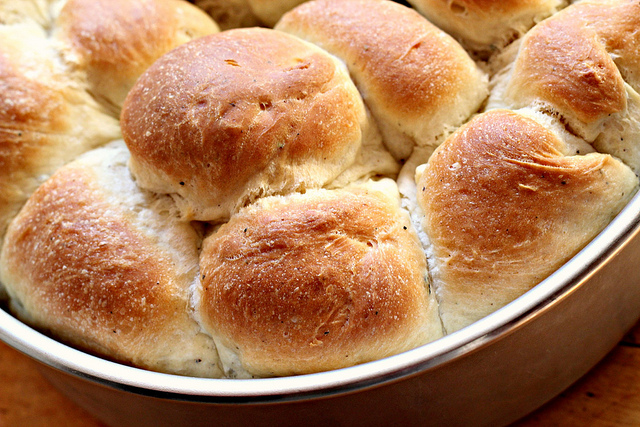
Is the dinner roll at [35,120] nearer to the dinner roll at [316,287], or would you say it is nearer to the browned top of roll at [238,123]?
the browned top of roll at [238,123]

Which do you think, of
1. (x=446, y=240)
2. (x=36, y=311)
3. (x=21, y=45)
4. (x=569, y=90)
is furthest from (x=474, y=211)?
(x=21, y=45)

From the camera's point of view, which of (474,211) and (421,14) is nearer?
(474,211)

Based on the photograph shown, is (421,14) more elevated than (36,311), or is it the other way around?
(421,14)

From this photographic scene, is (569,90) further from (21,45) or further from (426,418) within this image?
(21,45)

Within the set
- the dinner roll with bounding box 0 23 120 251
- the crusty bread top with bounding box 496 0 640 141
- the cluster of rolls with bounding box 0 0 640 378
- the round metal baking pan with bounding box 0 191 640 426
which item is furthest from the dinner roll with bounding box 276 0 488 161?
the dinner roll with bounding box 0 23 120 251

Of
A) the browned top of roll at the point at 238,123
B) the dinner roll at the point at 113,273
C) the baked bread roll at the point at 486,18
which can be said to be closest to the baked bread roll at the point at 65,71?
the dinner roll at the point at 113,273

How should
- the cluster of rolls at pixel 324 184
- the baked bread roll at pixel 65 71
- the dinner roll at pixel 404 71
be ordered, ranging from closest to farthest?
the cluster of rolls at pixel 324 184 → the dinner roll at pixel 404 71 → the baked bread roll at pixel 65 71

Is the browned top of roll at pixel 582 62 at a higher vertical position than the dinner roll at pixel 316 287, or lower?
higher
